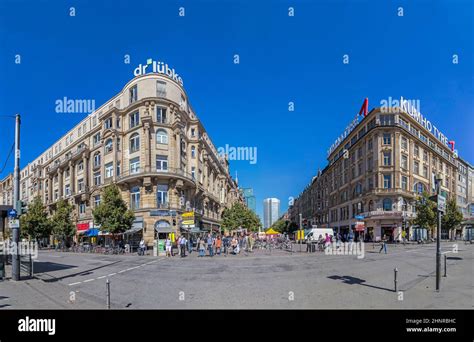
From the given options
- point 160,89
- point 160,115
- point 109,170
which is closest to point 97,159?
point 109,170

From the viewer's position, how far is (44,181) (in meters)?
64.5

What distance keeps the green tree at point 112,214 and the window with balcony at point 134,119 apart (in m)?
10.3

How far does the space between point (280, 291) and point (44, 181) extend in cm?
6936

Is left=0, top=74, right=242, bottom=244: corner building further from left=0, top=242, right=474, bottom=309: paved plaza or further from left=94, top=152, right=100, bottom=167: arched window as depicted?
left=0, top=242, right=474, bottom=309: paved plaza

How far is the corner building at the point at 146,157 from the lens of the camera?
37.5 meters

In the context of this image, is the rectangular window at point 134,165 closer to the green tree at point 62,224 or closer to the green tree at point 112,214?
the green tree at point 112,214

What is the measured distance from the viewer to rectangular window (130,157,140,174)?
38500 mm

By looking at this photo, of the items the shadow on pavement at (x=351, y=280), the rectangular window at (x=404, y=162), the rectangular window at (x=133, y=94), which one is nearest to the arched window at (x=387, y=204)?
the rectangular window at (x=404, y=162)

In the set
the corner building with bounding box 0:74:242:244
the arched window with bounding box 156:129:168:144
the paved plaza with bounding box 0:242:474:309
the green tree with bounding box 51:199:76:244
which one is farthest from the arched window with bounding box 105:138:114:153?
the paved plaza with bounding box 0:242:474:309

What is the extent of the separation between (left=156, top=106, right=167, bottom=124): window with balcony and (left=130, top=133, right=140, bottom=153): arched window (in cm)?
341

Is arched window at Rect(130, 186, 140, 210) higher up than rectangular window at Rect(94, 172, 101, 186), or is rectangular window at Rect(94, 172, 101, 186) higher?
rectangular window at Rect(94, 172, 101, 186)
